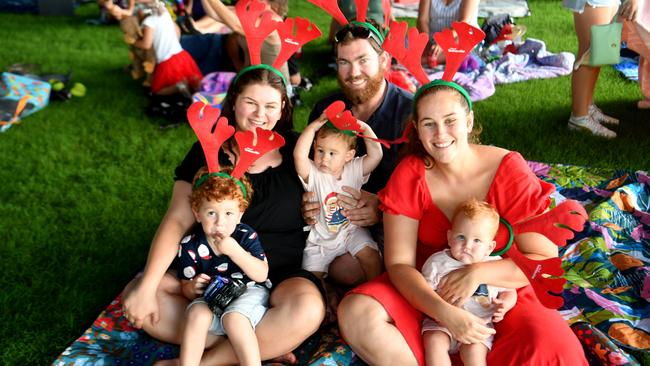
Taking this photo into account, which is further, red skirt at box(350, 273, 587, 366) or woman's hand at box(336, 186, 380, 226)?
woman's hand at box(336, 186, 380, 226)

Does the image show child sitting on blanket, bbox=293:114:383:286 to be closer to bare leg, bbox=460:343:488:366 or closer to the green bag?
bare leg, bbox=460:343:488:366

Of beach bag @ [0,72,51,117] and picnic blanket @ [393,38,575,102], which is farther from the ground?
picnic blanket @ [393,38,575,102]

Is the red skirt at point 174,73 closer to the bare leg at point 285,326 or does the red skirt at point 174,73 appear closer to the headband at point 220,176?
the headband at point 220,176

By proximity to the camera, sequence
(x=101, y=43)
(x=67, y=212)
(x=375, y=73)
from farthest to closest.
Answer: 1. (x=101, y=43)
2. (x=67, y=212)
3. (x=375, y=73)

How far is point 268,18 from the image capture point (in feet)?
6.81

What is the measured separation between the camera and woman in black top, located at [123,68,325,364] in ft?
6.30

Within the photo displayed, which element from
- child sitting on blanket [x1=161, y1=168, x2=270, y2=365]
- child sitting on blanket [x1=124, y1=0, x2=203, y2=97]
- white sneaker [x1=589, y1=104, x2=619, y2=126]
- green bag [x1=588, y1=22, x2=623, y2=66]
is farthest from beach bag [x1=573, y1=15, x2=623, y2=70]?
child sitting on blanket [x1=124, y1=0, x2=203, y2=97]

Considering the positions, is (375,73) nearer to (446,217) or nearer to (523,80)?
(446,217)

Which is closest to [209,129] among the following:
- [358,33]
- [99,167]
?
[358,33]

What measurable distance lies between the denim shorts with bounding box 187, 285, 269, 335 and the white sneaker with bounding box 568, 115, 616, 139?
2454 millimetres

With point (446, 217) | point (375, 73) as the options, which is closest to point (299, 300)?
point (446, 217)

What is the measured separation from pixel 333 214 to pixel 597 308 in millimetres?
1015

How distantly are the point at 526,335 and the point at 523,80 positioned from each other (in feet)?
10.6

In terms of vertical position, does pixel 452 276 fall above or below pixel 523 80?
above
